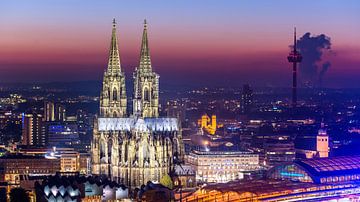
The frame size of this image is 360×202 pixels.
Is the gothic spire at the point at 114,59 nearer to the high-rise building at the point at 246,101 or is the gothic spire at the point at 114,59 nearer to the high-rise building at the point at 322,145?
the high-rise building at the point at 322,145

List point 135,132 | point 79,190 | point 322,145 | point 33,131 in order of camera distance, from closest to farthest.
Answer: point 79,190 < point 135,132 < point 322,145 < point 33,131

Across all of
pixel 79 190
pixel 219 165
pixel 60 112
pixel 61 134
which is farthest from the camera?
pixel 60 112

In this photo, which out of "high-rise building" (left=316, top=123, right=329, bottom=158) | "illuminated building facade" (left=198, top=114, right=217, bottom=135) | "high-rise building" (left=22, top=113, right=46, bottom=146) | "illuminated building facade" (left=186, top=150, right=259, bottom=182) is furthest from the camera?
"illuminated building facade" (left=198, top=114, right=217, bottom=135)

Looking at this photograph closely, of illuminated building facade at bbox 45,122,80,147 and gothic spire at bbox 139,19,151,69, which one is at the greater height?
gothic spire at bbox 139,19,151,69

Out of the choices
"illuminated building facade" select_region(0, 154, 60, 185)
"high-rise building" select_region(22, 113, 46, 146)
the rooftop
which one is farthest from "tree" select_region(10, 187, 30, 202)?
"high-rise building" select_region(22, 113, 46, 146)

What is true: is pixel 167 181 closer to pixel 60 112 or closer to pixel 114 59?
pixel 114 59

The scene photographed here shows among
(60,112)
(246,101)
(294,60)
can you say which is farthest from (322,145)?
(246,101)

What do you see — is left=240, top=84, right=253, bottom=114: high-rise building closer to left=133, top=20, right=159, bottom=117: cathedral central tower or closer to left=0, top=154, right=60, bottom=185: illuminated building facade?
left=0, top=154, right=60, bottom=185: illuminated building facade

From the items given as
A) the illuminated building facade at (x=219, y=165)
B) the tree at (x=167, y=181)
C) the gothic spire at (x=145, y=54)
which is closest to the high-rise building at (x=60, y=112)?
the illuminated building facade at (x=219, y=165)
